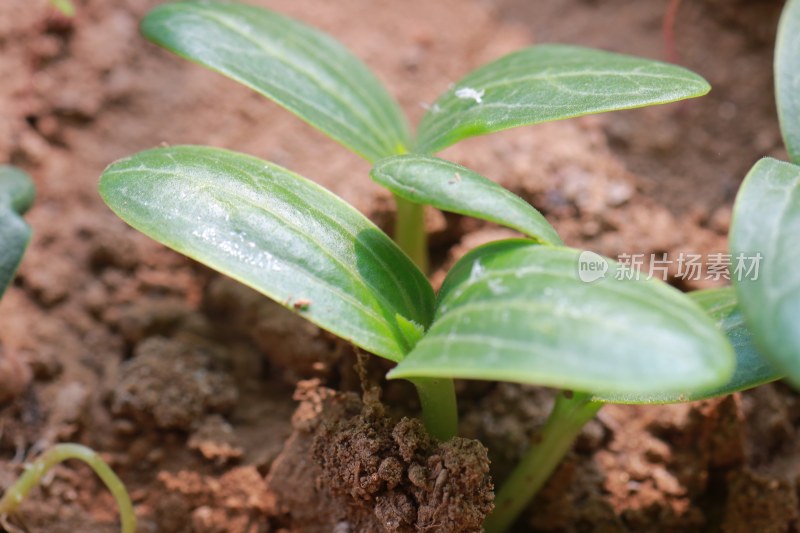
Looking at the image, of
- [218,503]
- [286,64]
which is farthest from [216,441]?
[286,64]

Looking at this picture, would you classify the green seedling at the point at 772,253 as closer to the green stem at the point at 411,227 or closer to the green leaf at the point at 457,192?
the green leaf at the point at 457,192

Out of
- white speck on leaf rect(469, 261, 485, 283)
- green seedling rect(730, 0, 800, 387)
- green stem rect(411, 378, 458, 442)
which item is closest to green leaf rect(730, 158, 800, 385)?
green seedling rect(730, 0, 800, 387)

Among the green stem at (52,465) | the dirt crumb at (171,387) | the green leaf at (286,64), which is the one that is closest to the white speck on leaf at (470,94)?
the green leaf at (286,64)

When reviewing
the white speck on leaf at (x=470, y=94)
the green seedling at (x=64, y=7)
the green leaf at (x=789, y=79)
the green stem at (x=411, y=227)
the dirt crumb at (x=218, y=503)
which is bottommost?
the dirt crumb at (x=218, y=503)

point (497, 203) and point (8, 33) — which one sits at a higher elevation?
point (497, 203)

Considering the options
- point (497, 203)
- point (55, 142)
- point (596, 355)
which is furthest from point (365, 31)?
point (596, 355)

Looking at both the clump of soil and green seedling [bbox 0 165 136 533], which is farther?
green seedling [bbox 0 165 136 533]

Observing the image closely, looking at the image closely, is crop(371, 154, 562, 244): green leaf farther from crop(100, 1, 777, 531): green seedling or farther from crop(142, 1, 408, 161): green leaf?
crop(142, 1, 408, 161): green leaf

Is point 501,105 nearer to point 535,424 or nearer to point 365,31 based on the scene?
point 535,424
